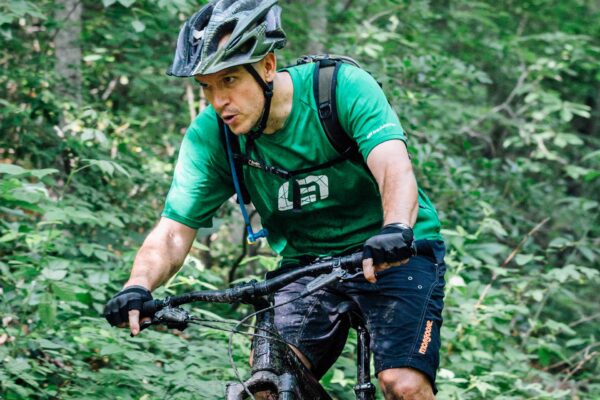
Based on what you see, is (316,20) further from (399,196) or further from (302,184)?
(399,196)

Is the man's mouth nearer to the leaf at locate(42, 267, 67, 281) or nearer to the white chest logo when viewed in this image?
the white chest logo

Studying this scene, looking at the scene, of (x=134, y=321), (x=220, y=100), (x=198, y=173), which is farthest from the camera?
(x=198, y=173)

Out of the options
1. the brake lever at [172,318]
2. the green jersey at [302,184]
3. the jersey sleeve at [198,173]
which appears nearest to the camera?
the brake lever at [172,318]

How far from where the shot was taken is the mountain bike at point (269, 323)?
2.86 m

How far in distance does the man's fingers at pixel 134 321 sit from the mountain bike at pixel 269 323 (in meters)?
0.03

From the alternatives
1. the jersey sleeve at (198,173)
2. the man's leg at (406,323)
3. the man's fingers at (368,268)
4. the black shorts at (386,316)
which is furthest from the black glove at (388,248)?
the jersey sleeve at (198,173)

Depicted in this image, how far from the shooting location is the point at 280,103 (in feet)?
12.3

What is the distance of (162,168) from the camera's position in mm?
7902

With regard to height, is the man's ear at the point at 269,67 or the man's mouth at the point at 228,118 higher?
the man's ear at the point at 269,67

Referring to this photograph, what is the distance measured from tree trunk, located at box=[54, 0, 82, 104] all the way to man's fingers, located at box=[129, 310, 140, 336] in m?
4.98

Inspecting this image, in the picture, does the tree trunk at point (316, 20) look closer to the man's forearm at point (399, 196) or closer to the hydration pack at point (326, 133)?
the hydration pack at point (326, 133)

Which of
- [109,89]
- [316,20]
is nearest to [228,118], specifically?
[316,20]

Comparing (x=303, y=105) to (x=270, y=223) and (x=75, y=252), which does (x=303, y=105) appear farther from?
(x=75, y=252)

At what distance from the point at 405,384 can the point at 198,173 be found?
55.7 inches
